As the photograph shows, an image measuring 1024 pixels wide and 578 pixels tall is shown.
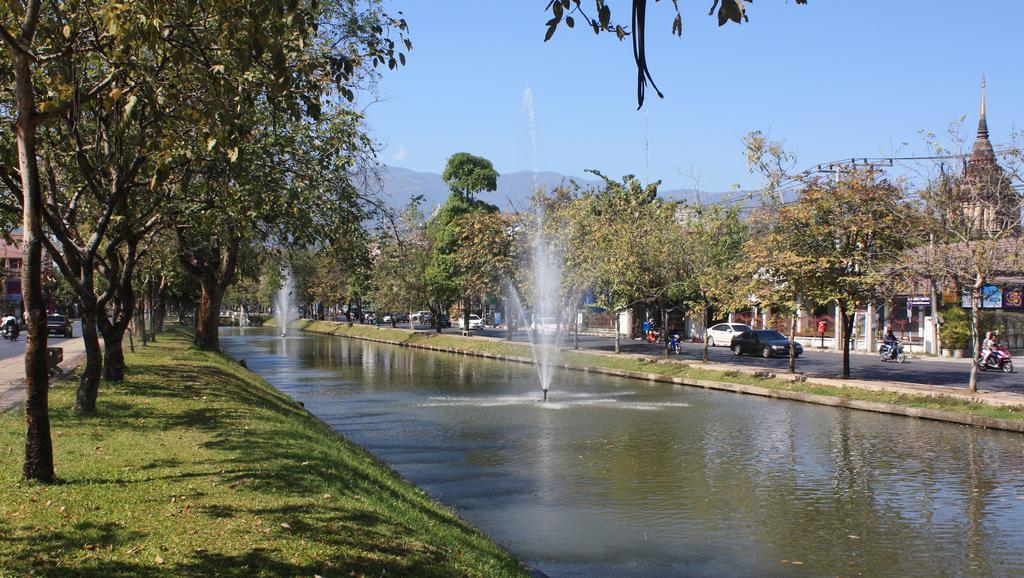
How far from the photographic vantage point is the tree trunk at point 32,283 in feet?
29.1

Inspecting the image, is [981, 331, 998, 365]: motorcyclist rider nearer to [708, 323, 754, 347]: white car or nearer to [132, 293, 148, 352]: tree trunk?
[708, 323, 754, 347]: white car

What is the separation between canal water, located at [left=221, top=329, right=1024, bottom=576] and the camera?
11.5m

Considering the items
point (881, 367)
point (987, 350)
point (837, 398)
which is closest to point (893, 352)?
point (881, 367)

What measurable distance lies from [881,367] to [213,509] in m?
33.8

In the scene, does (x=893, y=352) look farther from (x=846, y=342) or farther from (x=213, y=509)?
(x=213, y=509)

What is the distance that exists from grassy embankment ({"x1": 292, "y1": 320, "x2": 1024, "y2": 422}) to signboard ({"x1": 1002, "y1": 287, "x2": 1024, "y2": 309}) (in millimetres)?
18428

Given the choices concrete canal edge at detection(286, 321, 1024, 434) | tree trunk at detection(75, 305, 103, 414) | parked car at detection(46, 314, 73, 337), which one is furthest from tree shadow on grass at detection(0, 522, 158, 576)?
parked car at detection(46, 314, 73, 337)

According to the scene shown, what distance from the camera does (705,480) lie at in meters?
16.1

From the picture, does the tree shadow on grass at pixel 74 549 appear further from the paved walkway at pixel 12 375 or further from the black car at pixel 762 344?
the black car at pixel 762 344

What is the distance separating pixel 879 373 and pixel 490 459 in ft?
69.9

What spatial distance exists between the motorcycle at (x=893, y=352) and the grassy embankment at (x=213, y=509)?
1281 inches

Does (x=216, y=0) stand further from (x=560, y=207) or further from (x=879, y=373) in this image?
(x=560, y=207)

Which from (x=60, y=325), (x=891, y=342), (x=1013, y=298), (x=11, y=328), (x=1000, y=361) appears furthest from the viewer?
(x=60, y=325)

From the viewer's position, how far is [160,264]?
30.1 metres
